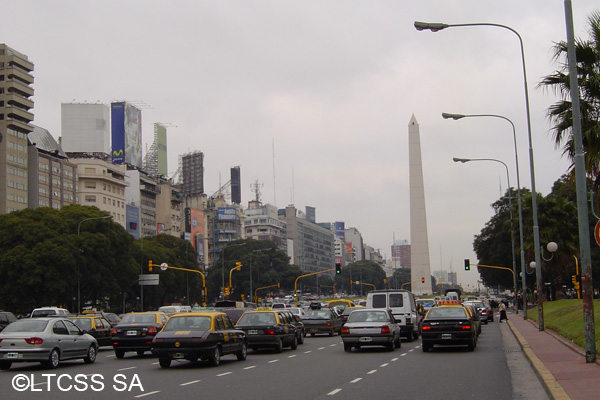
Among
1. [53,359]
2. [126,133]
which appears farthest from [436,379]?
[126,133]

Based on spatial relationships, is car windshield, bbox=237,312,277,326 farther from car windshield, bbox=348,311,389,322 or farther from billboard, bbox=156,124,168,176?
billboard, bbox=156,124,168,176

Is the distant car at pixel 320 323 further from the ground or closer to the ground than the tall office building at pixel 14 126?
closer to the ground

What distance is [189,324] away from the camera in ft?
67.2

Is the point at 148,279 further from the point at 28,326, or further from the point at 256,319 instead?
the point at 28,326

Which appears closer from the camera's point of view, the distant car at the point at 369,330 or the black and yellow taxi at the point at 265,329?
the distant car at the point at 369,330

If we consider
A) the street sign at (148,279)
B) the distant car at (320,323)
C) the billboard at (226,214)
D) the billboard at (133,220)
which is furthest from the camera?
the billboard at (226,214)

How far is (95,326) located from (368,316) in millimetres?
10753

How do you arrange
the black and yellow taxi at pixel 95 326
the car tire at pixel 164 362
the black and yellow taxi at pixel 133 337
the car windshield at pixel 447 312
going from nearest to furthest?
1. the car tire at pixel 164 362
2. the car windshield at pixel 447 312
3. the black and yellow taxi at pixel 133 337
4. the black and yellow taxi at pixel 95 326

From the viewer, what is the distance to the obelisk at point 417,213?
87.9 meters

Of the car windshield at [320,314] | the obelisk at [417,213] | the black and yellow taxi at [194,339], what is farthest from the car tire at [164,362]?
the obelisk at [417,213]

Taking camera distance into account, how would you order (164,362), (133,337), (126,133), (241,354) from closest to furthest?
(164,362), (241,354), (133,337), (126,133)

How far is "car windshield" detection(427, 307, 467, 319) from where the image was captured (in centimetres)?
2437

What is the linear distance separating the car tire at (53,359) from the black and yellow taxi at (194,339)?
267 centimetres

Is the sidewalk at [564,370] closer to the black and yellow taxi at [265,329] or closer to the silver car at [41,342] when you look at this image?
the black and yellow taxi at [265,329]
